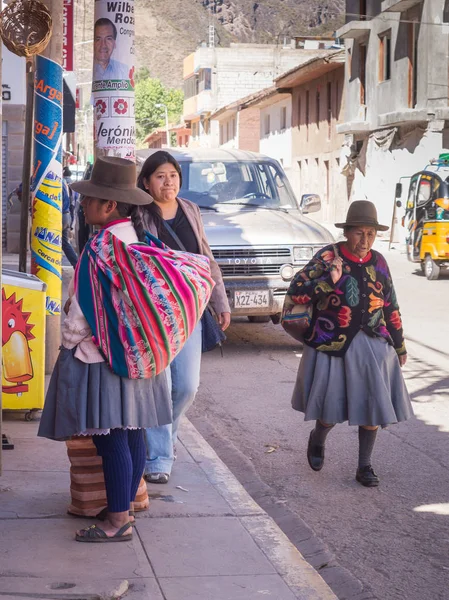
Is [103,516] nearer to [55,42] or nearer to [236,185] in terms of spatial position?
[55,42]

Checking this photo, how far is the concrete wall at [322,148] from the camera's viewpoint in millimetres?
44500

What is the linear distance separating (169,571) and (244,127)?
62.6 metres

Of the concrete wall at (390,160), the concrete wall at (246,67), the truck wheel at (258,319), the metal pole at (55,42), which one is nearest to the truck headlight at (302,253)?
the truck wheel at (258,319)

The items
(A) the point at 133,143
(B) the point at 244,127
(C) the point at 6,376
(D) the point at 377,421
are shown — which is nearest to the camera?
(D) the point at 377,421

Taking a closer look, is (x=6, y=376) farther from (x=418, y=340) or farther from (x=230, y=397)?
(x=418, y=340)

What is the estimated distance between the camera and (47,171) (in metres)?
7.84

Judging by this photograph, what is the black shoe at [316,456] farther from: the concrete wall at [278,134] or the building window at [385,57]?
the concrete wall at [278,134]

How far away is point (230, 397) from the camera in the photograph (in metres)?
8.97

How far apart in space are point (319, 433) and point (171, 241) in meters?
1.59

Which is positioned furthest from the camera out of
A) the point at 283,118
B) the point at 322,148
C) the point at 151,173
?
the point at 283,118

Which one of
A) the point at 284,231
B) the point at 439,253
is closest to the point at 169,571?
the point at 284,231

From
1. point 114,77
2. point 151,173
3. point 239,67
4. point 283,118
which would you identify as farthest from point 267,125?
point 151,173

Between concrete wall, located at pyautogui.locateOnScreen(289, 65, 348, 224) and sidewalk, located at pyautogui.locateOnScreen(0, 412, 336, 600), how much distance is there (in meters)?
38.8

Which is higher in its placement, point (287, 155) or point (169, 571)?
point (287, 155)
